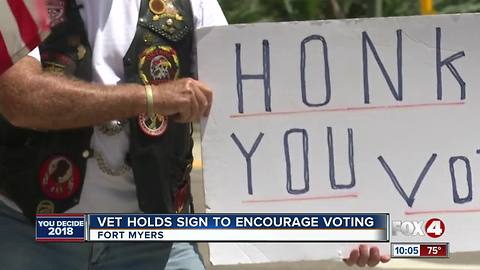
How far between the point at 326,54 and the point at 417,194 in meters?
0.45

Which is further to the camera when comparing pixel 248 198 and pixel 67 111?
pixel 248 198

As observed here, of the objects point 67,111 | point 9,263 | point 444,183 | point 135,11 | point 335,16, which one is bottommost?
point 9,263

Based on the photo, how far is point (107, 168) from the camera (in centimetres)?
263

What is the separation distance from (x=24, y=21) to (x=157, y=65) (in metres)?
0.49

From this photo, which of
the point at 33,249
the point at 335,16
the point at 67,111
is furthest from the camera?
the point at 335,16

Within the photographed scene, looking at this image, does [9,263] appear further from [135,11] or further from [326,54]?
[326,54]

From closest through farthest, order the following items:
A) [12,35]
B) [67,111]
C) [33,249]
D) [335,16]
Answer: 1. [12,35]
2. [67,111]
3. [33,249]
4. [335,16]

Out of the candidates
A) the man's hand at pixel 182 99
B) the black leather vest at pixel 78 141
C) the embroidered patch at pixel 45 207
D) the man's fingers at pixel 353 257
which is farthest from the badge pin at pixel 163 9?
the man's fingers at pixel 353 257

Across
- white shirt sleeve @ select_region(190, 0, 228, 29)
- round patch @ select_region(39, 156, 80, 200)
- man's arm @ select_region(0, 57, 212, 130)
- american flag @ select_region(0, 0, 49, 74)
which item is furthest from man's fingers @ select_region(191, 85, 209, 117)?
american flag @ select_region(0, 0, 49, 74)

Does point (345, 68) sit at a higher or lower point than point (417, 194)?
higher

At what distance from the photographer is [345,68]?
8.97 feet

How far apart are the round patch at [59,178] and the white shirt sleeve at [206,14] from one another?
0.49m

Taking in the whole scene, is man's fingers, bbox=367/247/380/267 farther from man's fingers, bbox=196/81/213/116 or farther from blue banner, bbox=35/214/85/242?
blue banner, bbox=35/214/85/242

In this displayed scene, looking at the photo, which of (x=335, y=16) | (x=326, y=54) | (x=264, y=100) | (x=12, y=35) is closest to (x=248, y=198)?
(x=264, y=100)
